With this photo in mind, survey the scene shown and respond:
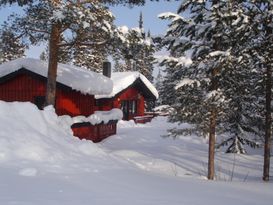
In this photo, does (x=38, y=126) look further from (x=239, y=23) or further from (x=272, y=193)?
(x=239, y=23)

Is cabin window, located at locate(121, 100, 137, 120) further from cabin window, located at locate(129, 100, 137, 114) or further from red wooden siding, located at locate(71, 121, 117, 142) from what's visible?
red wooden siding, located at locate(71, 121, 117, 142)

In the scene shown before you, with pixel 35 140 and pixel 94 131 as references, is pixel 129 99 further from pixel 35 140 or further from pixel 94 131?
pixel 35 140

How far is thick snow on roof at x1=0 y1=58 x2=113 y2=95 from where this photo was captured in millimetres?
20078

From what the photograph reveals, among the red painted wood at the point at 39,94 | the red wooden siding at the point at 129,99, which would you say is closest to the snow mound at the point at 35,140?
the red painted wood at the point at 39,94

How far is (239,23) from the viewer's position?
517 inches

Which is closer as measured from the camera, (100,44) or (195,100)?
(195,100)

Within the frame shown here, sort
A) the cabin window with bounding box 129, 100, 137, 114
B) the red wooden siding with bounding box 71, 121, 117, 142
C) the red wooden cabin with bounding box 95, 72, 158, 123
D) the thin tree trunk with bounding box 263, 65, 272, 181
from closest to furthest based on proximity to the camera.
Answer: the thin tree trunk with bounding box 263, 65, 272, 181 → the red wooden siding with bounding box 71, 121, 117, 142 → the red wooden cabin with bounding box 95, 72, 158, 123 → the cabin window with bounding box 129, 100, 137, 114

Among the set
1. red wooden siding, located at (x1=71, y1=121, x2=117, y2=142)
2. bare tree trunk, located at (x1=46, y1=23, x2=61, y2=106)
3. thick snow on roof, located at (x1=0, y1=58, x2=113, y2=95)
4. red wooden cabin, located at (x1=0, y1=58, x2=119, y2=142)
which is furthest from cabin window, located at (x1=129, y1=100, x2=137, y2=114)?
bare tree trunk, located at (x1=46, y1=23, x2=61, y2=106)

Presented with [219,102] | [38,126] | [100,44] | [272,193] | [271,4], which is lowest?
[272,193]

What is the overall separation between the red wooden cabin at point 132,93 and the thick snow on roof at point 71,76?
9.23m

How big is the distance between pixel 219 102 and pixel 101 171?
240 inches

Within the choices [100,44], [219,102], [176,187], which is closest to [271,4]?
[219,102]

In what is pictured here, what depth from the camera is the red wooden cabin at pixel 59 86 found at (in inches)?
818

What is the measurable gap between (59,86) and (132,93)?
18192 millimetres
